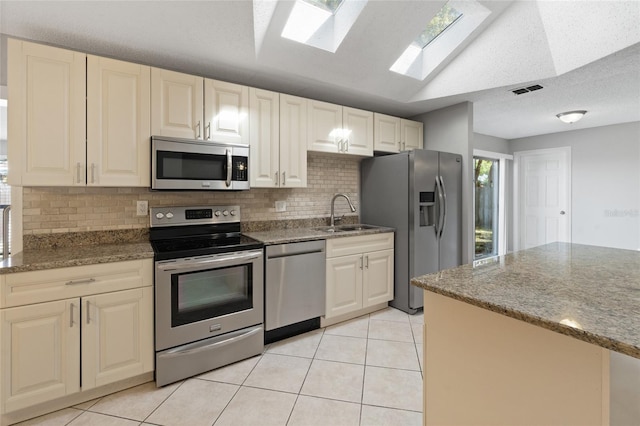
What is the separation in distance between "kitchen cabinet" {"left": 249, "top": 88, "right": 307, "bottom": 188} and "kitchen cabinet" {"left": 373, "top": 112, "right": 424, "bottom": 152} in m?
0.96

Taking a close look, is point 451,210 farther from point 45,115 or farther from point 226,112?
point 45,115

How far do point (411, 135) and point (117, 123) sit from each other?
305 centimetres

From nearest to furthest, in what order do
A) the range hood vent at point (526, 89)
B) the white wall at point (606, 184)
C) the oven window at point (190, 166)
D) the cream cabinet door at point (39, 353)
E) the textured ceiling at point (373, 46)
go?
the cream cabinet door at point (39, 353)
the textured ceiling at point (373, 46)
the oven window at point (190, 166)
the range hood vent at point (526, 89)
the white wall at point (606, 184)

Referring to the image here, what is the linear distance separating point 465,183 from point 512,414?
2.83 metres

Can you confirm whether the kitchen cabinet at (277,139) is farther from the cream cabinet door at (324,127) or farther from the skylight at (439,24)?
the skylight at (439,24)

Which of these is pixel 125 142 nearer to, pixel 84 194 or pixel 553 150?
pixel 84 194

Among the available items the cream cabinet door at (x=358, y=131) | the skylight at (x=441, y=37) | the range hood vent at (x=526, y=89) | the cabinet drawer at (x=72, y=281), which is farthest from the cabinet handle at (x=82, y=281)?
the range hood vent at (x=526, y=89)

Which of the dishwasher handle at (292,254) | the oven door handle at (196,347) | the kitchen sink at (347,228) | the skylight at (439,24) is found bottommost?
the oven door handle at (196,347)

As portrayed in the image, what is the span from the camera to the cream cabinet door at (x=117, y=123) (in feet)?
6.64

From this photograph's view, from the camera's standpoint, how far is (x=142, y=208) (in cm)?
244

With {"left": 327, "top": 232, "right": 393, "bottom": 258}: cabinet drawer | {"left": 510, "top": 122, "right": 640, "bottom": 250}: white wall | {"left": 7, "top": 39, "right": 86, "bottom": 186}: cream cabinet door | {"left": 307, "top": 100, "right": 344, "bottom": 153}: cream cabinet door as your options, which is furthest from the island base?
{"left": 510, "top": 122, "right": 640, "bottom": 250}: white wall

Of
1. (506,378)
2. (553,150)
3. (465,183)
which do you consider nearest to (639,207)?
(553,150)

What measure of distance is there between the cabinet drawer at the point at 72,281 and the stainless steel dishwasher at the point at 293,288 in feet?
2.96

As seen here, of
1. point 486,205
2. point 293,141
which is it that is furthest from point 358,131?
point 486,205
